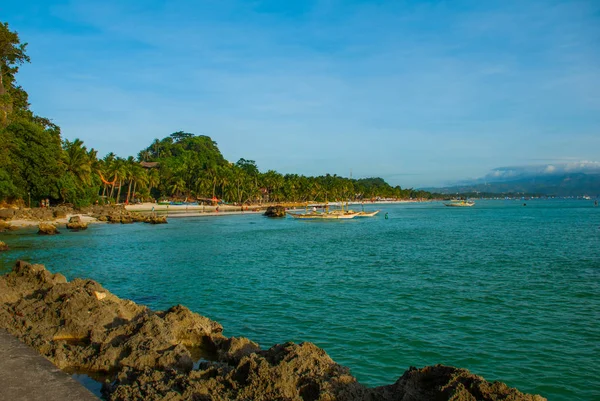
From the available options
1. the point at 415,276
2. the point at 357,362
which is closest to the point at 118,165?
the point at 415,276

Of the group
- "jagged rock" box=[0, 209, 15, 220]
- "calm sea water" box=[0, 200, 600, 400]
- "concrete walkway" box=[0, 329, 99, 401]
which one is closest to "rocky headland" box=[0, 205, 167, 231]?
"jagged rock" box=[0, 209, 15, 220]

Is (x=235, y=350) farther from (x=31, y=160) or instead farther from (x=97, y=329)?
(x=31, y=160)

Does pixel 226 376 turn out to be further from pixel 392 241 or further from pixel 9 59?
pixel 9 59

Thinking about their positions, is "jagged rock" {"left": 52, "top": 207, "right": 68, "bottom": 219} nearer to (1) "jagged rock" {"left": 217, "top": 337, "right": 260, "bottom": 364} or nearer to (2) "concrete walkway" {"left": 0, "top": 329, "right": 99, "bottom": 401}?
(1) "jagged rock" {"left": 217, "top": 337, "right": 260, "bottom": 364}

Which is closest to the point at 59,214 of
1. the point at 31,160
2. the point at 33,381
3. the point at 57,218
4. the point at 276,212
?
the point at 57,218

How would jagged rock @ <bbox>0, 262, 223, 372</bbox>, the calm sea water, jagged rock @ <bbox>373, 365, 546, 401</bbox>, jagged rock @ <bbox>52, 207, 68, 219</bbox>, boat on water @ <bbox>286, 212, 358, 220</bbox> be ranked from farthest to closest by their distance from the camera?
boat on water @ <bbox>286, 212, 358, 220</bbox>
jagged rock @ <bbox>52, 207, 68, 219</bbox>
the calm sea water
jagged rock @ <bbox>0, 262, 223, 372</bbox>
jagged rock @ <bbox>373, 365, 546, 401</bbox>

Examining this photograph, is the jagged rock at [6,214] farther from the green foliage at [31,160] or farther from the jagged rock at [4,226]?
the jagged rock at [4,226]

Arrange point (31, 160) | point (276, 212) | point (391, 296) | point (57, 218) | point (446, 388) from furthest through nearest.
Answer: point (276, 212), point (57, 218), point (31, 160), point (391, 296), point (446, 388)

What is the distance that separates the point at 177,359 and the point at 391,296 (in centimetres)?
1011

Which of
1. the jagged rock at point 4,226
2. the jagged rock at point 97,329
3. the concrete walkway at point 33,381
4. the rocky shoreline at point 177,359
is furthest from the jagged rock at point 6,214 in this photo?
the concrete walkway at point 33,381

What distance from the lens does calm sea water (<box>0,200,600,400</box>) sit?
10297 mm

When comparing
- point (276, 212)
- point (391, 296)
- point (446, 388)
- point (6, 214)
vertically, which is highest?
point (6, 214)

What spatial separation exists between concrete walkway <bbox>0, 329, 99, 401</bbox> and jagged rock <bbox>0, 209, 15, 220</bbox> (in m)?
44.0

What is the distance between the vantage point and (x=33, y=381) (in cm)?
560
